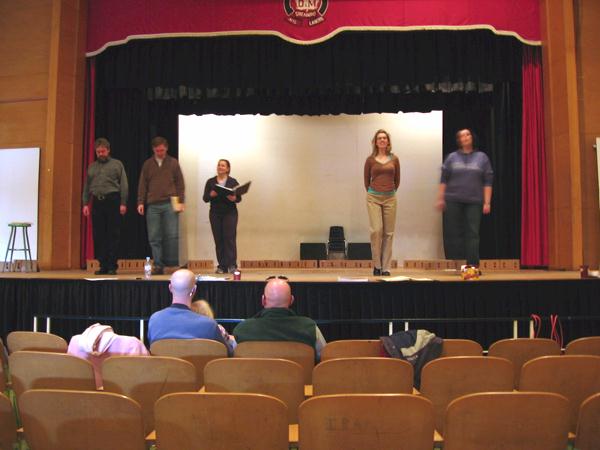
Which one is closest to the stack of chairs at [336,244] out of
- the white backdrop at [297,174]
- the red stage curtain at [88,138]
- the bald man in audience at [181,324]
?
the white backdrop at [297,174]

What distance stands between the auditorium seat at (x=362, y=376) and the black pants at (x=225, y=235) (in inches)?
155

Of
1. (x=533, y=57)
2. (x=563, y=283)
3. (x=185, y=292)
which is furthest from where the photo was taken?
(x=533, y=57)

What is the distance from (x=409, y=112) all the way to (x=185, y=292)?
20.2 ft

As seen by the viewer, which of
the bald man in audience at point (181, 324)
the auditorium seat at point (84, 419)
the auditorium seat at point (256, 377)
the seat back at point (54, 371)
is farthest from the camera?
the bald man in audience at point (181, 324)

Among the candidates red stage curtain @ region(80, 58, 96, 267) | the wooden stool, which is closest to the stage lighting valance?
red stage curtain @ region(80, 58, 96, 267)

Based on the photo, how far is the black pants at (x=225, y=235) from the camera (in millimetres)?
5871

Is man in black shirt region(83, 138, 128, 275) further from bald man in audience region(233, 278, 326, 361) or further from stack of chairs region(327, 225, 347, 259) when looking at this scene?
stack of chairs region(327, 225, 347, 259)

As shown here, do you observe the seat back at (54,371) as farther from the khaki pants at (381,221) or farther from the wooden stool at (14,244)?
the wooden stool at (14,244)

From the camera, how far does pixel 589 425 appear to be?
1.60 metres

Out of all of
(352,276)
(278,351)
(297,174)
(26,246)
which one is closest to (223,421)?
(278,351)

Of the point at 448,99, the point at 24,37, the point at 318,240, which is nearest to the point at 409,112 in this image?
the point at 448,99

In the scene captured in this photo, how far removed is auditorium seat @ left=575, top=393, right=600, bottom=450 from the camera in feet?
5.21

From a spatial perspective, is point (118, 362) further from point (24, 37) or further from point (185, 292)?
point (24, 37)

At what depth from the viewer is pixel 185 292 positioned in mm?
2805
